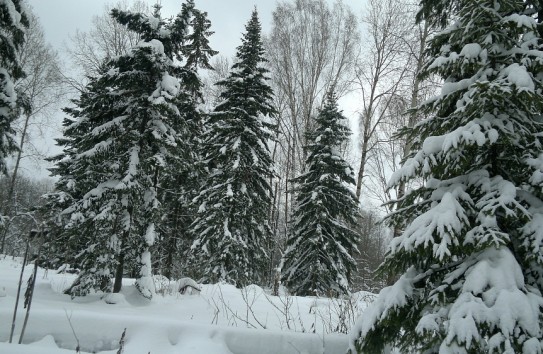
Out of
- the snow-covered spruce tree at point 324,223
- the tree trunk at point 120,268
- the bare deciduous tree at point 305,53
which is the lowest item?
the tree trunk at point 120,268

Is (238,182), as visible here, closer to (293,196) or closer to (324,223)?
(324,223)

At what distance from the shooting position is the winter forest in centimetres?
290

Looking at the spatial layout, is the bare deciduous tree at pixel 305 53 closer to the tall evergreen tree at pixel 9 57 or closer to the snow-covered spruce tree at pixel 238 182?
the snow-covered spruce tree at pixel 238 182

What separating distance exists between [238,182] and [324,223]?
4070 millimetres

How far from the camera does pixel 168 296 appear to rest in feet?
26.7

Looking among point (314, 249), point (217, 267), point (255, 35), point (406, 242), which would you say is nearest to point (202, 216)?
point (217, 267)

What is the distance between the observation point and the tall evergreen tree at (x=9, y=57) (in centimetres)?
837

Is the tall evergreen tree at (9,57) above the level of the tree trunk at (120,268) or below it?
above

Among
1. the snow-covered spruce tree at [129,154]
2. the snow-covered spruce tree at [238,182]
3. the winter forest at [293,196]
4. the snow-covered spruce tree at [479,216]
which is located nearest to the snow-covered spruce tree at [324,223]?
the winter forest at [293,196]

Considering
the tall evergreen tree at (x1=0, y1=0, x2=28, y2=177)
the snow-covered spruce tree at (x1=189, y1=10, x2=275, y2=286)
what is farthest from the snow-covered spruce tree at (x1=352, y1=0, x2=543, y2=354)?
the snow-covered spruce tree at (x1=189, y1=10, x2=275, y2=286)

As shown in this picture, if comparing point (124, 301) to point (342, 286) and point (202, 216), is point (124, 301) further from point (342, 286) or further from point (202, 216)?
point (342, 286)

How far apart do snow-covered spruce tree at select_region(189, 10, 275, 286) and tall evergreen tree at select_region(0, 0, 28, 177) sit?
22.6 ft

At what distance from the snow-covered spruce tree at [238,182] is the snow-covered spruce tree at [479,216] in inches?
398

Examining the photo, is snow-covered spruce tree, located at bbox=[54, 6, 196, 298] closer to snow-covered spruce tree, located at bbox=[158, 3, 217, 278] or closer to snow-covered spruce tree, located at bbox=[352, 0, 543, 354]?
snow-covered spruce tree, located at bbox=[158, 3, 217, 278]
